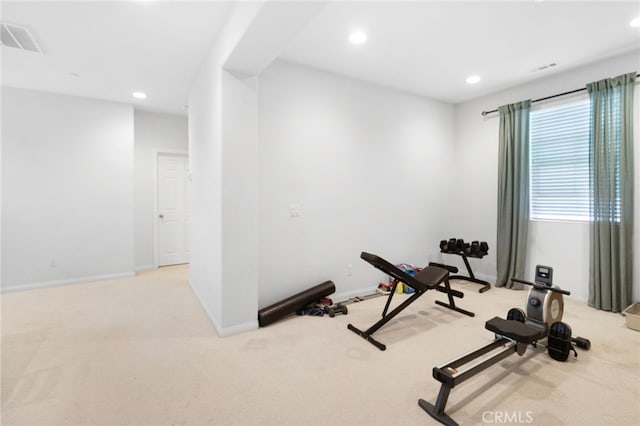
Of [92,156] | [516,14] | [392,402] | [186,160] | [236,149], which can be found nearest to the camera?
[392,402]

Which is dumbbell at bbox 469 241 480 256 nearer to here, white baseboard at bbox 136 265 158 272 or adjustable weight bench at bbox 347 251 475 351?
adjustable weight bench at bbox 347 251 475 351

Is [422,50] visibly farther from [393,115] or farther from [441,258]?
[441,258]

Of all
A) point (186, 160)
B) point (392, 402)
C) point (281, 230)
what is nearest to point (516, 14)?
point (281, 230)

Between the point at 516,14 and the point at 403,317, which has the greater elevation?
the point at 516,14

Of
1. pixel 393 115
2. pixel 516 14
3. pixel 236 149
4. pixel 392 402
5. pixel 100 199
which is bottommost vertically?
pixel 392 402

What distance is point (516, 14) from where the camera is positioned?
8.28ft

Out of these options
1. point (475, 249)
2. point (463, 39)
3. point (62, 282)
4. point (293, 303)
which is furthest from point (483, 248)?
point (62, 282)

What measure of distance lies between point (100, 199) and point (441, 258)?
5.48 metres

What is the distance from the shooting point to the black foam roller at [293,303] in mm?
2936

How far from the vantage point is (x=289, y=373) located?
216cm

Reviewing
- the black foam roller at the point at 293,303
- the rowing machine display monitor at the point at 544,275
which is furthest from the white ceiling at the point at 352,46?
the black foam roller at the point at 293,303

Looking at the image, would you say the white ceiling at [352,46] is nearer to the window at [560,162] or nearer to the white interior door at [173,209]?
the window at [560,162]

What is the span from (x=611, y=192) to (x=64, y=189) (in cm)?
699

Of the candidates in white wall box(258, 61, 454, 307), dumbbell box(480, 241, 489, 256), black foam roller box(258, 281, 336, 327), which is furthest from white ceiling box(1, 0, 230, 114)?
dumbbell box(480, 241, 489, 256)
